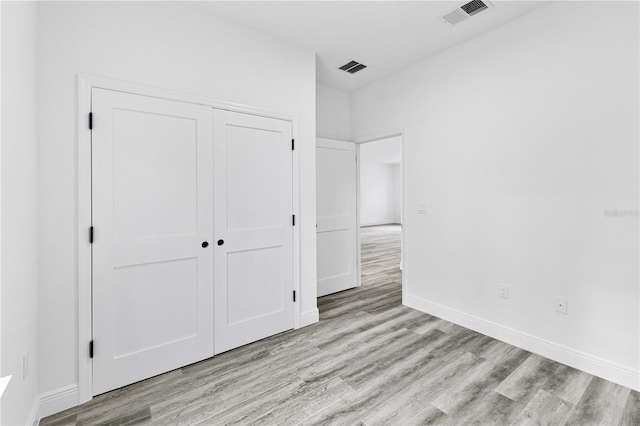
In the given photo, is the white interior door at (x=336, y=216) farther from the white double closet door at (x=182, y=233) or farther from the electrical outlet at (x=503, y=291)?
the electrical outlet at (x=503, y=291)

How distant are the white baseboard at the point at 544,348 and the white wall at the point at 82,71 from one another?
9.55 feet

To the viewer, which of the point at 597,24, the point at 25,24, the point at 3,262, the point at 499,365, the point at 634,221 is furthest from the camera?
the point at 499,365

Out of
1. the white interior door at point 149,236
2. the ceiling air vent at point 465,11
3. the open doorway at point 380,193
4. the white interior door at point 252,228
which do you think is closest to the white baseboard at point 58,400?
the white interior door at point 149,236

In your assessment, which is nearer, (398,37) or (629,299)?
(629,299)

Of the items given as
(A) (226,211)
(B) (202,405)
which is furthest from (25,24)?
(B) (202,405)

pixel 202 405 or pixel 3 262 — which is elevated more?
pixel 3 262

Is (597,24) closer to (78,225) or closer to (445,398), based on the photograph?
(445,398)

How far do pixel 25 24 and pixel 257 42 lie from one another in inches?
63.7

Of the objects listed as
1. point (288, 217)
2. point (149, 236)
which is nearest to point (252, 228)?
point (288, 217)

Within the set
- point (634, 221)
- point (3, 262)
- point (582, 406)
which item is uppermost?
point (634, 221)

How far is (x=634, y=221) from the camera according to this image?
2.04 meters

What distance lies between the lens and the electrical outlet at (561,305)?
2379 millimetres

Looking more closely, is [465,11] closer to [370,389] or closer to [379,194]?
[370,389]

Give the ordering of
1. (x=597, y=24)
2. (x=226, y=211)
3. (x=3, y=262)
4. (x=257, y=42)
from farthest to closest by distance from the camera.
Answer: (x=257, y=42) → (x=226, y=211) → (x=597, y=24) → (x=3, y=262)
